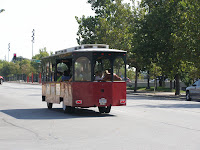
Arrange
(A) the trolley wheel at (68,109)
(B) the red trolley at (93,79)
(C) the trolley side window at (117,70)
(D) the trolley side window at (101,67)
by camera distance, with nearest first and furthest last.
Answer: (B) the red trolley at (93,79) → (D) the trolley side window at (101,67) → (C) the trolley side window at (117,70) → (A) the trolley wheel at (68,109)

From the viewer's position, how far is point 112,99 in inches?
708

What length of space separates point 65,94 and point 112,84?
2.20 m

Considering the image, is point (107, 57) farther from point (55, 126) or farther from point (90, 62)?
point (55, 126)

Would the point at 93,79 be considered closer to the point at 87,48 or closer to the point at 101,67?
the point at 101,67

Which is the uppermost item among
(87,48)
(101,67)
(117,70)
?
(87,48)

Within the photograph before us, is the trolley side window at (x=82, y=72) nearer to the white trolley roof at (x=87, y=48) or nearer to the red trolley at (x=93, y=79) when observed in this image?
the red trolley at (x=93, y=79)

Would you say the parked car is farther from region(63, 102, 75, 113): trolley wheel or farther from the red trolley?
region(63, 102, 75, 113): trolley wheel

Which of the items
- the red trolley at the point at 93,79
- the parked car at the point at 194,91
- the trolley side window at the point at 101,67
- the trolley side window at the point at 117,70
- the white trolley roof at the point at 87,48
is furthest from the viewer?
the parked car at the point at 194,91

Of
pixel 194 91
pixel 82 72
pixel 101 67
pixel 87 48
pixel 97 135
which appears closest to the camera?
pixel 97 135

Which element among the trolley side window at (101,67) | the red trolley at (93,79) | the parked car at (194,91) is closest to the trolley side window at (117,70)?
the red trolley at (93,79)

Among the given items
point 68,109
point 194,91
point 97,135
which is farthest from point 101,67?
point 194,91

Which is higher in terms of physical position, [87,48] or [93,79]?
[87,48]

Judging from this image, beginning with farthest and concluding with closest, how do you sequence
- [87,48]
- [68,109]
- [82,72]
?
[68,109] < [87,48] < [82,72]

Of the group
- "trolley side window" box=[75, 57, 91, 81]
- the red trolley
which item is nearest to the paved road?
the red trolley
